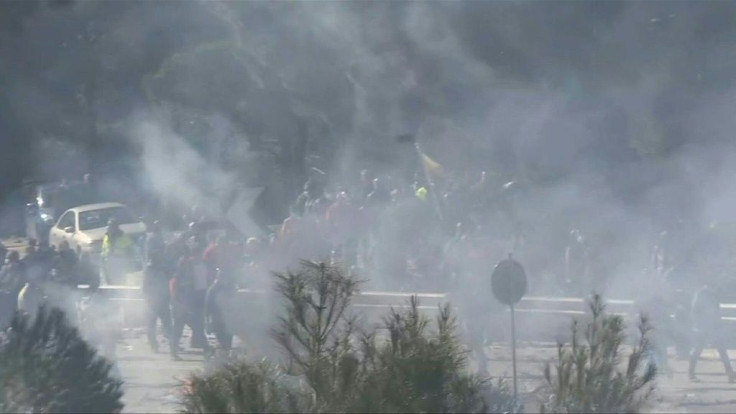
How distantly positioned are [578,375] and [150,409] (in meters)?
2.95

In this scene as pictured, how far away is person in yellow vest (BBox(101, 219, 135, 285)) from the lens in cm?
1240

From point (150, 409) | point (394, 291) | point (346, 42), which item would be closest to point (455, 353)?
point (150, 409)

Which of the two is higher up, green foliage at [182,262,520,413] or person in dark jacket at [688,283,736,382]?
person in dark jacket at [688,283,736,382]

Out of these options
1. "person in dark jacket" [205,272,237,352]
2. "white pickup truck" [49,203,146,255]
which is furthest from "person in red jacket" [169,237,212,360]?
"white pickup truck" [49,203,146,255]

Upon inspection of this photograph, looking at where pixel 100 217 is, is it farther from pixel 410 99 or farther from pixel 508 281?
pixel 508 281

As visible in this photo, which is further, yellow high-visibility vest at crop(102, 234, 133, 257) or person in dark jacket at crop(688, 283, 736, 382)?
yellow high-visibility vest at crop(102, 234, 133, 257)

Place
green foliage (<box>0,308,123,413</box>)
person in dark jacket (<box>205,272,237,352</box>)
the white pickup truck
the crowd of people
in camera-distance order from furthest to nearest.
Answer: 1. the white pickup truck
2. the crowd of people
3. person in dark jacket (<box>205,272,237,352</box>)
4. green foliage (<box>0,308,123,413</box>)

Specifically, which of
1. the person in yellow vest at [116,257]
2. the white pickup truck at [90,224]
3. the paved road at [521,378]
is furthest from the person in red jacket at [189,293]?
the white pickup truck at [90,224]

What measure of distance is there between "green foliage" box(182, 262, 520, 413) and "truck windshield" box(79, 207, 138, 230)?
10.9 metres

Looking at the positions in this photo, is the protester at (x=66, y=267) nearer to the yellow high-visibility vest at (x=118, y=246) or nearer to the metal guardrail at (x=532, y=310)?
the metal guardrail at (x=532, y=310)

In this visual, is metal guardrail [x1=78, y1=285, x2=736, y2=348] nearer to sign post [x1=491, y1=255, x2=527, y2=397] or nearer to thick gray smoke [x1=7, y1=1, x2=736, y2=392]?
sign post [x1=491, y1=255, x2=527, y2=397]

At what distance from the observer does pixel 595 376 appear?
4.35 m

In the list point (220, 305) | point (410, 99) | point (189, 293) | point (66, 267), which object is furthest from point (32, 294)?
point (410, 99)

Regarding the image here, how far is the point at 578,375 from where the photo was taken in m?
4.34
